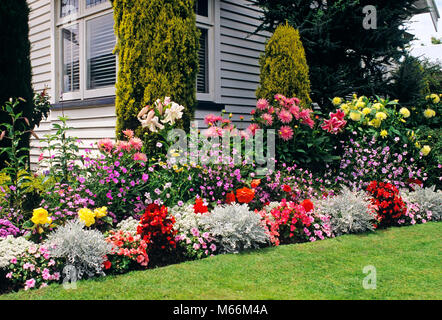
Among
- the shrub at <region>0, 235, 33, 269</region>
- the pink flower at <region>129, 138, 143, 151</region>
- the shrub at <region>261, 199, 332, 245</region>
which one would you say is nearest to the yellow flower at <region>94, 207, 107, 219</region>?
the shrub at <region>0, 235, 33, 269</region>

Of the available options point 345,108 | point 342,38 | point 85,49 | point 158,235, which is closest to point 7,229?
point 158,235

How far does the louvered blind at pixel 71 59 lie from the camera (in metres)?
8.60

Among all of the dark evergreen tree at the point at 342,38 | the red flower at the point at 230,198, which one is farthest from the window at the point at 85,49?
the red flower at the point at 230,198

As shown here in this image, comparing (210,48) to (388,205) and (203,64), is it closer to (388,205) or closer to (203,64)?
(203,64)

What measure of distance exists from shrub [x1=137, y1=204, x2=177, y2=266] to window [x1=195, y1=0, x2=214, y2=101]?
14.6ft

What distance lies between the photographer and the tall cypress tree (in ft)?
20.4

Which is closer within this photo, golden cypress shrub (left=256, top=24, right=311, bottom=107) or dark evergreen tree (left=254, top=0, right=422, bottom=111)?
golden cypress shrub (left=256, top=24, right=311, bottom=107)

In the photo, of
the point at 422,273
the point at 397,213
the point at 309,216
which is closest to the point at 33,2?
the point at 309,216

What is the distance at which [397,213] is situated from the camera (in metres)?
5.85

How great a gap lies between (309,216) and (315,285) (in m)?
1.79

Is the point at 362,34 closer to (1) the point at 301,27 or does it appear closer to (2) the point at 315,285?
(1) the point at 301,27

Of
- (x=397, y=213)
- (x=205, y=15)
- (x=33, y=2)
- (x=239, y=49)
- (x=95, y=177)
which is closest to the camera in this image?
(x=95, y=177)

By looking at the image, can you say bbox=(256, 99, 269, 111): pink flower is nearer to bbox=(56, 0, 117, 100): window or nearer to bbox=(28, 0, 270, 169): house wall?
bbox=(28, 0, 270, 169): house wall

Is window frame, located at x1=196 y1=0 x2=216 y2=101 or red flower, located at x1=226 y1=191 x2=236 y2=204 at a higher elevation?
window frame, located at x1=196 y1=0 x2=216 y2=101
